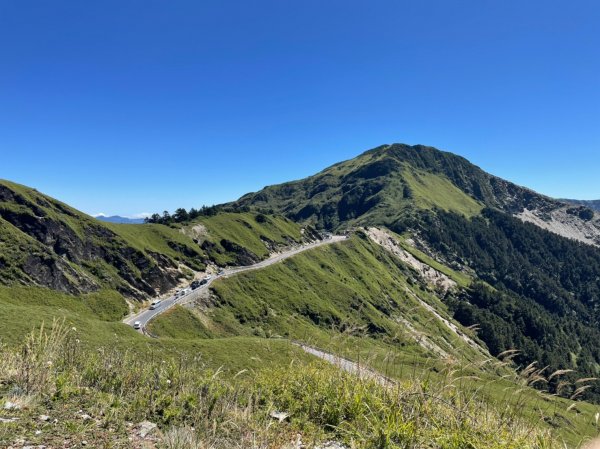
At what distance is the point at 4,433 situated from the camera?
21.2 feet

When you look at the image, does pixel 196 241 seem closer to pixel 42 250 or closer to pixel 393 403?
pixel 42 250

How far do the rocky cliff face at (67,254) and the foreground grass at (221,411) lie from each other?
6761cm

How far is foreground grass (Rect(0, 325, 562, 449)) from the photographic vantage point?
280 inches

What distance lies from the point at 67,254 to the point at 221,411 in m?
84.2

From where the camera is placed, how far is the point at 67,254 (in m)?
78.4

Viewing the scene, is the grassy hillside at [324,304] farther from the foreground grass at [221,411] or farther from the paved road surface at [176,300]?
the paved road surface at [176,300]

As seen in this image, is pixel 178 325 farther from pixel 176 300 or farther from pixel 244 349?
pixel 244 349

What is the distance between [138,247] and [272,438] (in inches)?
3719

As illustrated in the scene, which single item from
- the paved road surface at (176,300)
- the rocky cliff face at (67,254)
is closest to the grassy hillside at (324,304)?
the paved road surface at (176,300)

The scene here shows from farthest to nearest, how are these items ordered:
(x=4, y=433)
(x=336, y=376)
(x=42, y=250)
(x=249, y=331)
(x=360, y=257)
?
(x=360, y=257)
(x=249, y=331)
(x=42, y=250)
(x=336, y=376)
(x=4, y=433)

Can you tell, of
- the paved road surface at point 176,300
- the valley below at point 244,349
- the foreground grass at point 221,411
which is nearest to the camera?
the foreground grass at point 221,411

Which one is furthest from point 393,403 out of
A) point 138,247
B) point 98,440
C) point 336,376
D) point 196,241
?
point 196,241

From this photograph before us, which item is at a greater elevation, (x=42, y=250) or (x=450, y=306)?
(x=42, y=250)

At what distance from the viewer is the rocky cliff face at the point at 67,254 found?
6706 centimetres
